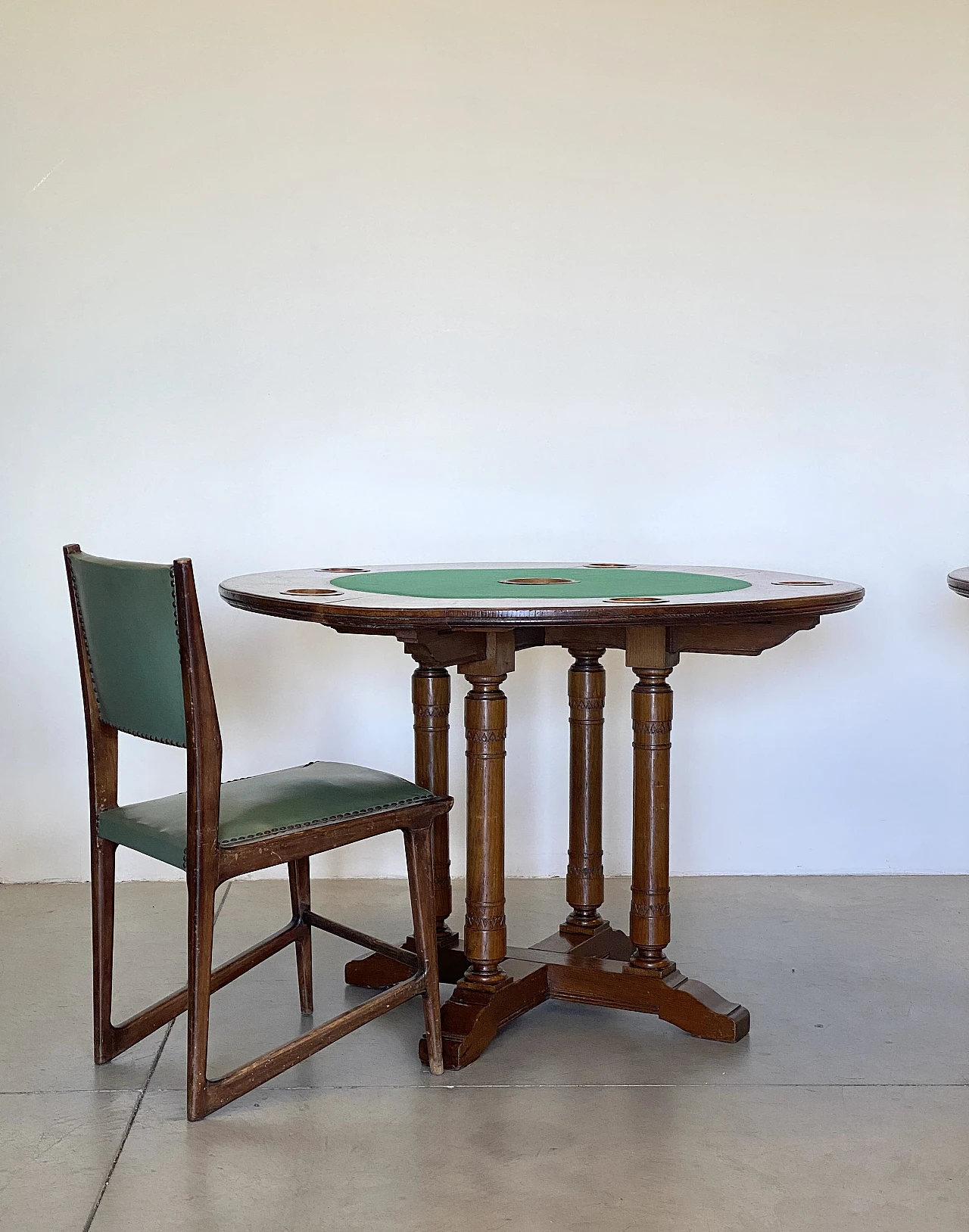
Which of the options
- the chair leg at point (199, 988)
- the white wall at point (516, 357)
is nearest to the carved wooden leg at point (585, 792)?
the white wall at point (516, 357)

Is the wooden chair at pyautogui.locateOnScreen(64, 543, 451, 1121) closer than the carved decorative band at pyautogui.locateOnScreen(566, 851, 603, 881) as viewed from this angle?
Yes

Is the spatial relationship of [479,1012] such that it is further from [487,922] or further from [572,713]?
[572,713]

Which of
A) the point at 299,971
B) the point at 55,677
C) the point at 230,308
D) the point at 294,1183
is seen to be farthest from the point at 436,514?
the point at 294,1183

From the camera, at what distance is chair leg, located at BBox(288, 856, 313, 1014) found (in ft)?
9.31

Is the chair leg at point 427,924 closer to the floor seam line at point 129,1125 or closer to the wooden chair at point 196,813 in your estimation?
the wooden chair at point 196,813

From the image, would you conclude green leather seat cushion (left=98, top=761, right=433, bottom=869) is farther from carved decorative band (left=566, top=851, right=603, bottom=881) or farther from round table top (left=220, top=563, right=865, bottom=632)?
carved decorative band (left=566, top=851, right=603, bottom=881)

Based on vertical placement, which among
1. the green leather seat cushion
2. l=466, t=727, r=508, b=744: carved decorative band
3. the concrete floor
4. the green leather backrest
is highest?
the green leather backrest

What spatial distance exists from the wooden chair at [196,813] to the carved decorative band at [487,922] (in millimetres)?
130

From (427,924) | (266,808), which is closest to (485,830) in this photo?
(427,924)

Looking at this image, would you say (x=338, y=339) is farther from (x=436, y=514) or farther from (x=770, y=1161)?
(x=770, y=1161)

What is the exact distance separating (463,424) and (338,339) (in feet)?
1.48

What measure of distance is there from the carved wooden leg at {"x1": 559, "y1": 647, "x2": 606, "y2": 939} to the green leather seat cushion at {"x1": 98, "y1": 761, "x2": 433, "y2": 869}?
563mm

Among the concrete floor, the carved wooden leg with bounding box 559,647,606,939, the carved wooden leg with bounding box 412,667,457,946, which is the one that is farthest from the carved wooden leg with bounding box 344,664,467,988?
the carved wooden leg with bounding box 559,647,606,939

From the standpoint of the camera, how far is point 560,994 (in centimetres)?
285
